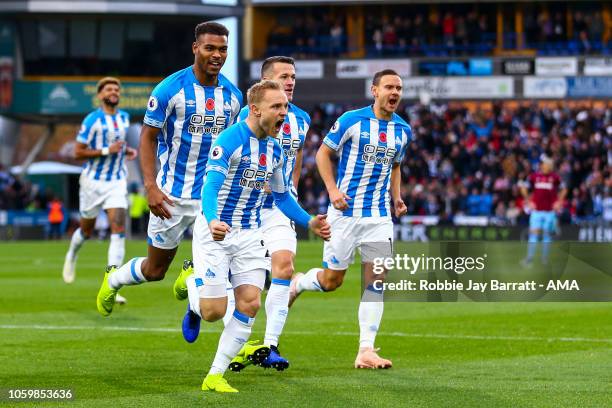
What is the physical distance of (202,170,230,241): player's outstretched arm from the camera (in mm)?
7609

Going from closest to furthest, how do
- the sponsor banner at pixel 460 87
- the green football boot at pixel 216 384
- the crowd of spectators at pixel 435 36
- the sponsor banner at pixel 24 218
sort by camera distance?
the green football boot at pixel 216 384 → the sponsor banner at pixel 24 218 → the sponsor banner at pixel 460 87 → the crowd of spectators at pixel 435 36

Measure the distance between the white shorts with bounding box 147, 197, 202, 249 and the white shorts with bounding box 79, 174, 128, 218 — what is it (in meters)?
5.75

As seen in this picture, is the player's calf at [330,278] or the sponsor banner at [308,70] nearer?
the player's calf at [330,278]

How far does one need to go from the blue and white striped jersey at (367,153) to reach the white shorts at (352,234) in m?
0.06

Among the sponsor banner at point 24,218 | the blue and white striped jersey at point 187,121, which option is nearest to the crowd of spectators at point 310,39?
the sponsor banner at point 24,218

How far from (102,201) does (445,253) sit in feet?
19.9

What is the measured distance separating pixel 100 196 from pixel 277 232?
20.8ft

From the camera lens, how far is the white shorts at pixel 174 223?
982 cm

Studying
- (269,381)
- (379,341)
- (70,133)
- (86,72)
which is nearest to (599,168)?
(86,72)

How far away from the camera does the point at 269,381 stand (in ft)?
28.7

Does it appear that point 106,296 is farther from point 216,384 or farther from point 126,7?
point 126,7

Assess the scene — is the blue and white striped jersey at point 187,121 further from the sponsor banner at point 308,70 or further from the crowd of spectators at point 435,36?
the crowd of spectators at point 435,36

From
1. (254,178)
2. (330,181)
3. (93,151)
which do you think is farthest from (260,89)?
(93,151)

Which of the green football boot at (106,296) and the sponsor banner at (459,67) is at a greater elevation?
the sponsor banner at (459,67)
